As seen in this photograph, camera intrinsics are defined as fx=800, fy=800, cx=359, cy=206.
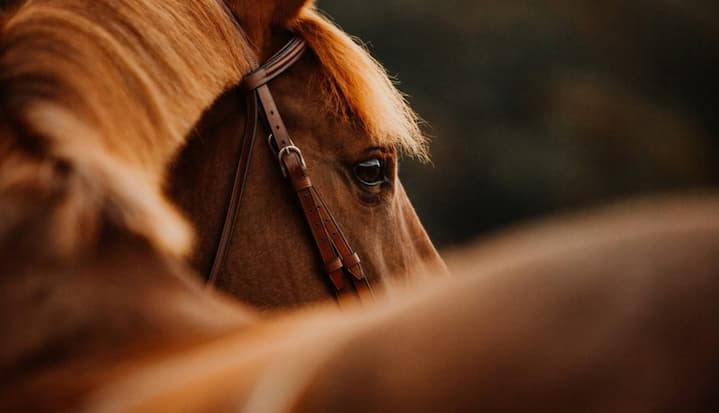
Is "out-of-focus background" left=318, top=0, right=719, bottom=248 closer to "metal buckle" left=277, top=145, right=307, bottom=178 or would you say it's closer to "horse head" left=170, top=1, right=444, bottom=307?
"horse head" left=170, top=1, right=444, bottom=307

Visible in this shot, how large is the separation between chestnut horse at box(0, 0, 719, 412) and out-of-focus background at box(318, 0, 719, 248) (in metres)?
11.6

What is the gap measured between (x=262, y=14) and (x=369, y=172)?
0.43 meters

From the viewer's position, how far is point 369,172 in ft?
6.15

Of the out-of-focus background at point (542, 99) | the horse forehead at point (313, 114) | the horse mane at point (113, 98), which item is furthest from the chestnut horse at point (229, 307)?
the out-of-focus background at point (542, 99)

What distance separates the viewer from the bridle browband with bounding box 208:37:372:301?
1.72m

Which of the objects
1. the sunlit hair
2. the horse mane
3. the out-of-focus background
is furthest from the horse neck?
the out-of-focus background

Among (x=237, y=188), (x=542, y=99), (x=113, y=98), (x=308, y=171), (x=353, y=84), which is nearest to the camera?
(x=113, y=98)

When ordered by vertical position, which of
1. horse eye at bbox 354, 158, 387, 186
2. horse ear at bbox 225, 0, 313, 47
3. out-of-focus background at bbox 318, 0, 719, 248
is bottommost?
out-of-focus background at bbox 318, 0, 719, 248

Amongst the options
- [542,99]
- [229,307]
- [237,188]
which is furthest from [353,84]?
[542,99]

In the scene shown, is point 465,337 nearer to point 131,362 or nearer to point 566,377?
point 566,377

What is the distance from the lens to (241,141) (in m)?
1.72

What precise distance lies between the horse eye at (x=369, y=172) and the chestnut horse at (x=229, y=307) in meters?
0.61

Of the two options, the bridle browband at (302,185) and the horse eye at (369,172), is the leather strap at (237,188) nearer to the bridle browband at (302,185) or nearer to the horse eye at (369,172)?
the bridle browband at (302,185)

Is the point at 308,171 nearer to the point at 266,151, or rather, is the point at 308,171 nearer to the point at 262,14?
the point at 266,151
